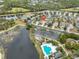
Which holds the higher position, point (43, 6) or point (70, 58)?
point (70, 58)

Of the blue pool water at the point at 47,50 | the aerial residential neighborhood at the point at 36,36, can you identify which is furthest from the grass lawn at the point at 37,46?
the blue pool water at the point at 47,50

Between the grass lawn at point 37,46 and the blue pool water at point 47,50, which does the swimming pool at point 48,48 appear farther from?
the grass lawn at point 37,46

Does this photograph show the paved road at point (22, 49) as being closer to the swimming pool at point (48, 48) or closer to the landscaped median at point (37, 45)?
the landscaped median at point (37, 45)

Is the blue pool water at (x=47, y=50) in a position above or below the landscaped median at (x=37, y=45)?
above

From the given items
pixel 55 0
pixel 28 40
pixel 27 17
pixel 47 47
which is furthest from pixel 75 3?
pixel 47 47

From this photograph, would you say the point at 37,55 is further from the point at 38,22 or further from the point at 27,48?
the point at 38,22

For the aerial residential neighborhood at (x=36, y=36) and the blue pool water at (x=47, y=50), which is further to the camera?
the aerial residential neighborhood at (x=36, y=36)

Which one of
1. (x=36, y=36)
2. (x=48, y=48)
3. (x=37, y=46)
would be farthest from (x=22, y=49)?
(x=36, y=36)
